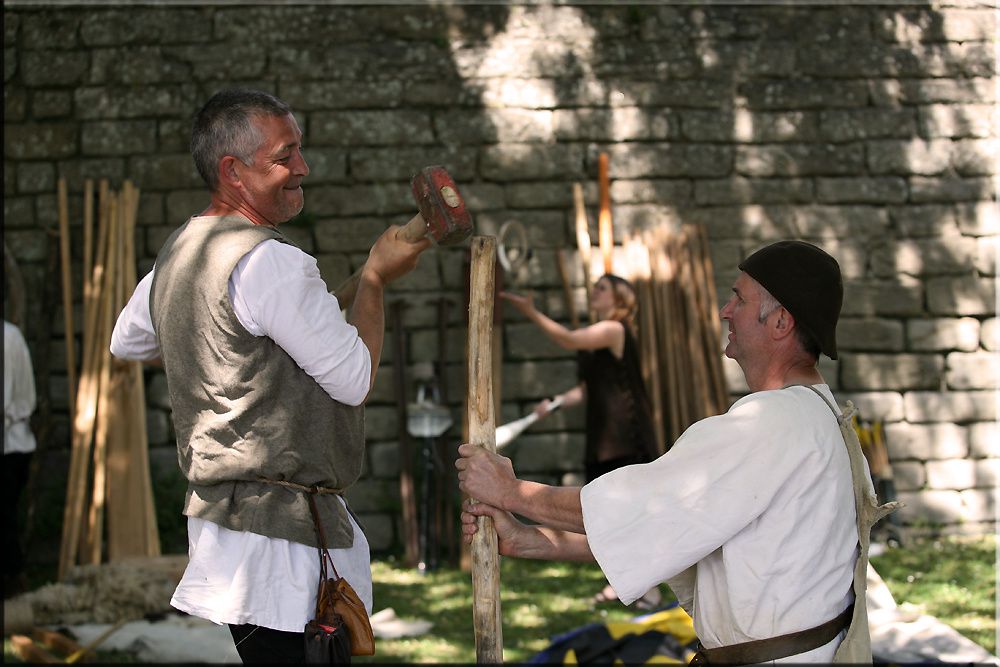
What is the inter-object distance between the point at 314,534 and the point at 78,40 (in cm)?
541

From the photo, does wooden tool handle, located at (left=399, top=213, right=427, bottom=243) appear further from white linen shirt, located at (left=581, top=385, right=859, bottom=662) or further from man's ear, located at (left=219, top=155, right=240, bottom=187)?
white linen shirt, located at (left=581, top=385, right=859, bottom=662)

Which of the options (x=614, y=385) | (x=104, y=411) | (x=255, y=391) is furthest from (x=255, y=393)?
(x=104, y=411)

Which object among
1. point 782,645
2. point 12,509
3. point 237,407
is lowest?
point 12,509

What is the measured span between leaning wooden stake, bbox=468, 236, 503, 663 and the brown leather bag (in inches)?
9.2

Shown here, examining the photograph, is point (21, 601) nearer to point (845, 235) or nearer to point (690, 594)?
point (690, 594)

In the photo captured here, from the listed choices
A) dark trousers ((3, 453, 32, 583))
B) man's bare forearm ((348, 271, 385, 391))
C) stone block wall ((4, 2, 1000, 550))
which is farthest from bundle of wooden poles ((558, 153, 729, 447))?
man's bare forearm ((348, 271, 385, 391))

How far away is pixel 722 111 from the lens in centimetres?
669

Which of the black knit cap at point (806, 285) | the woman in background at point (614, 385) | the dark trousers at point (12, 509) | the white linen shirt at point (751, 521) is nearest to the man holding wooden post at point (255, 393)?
the white linen shirt at point (751, 521)

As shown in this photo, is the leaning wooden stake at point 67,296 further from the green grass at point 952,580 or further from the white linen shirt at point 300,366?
the green grass at point 952,580

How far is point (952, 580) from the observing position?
5586 millimetres

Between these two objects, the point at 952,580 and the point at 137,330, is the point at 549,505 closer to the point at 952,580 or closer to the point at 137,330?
the point at 137,330

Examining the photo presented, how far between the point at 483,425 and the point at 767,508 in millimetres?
618

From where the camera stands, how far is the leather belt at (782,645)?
1.90 meters

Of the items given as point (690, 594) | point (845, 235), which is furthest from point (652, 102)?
point (690, 594)
